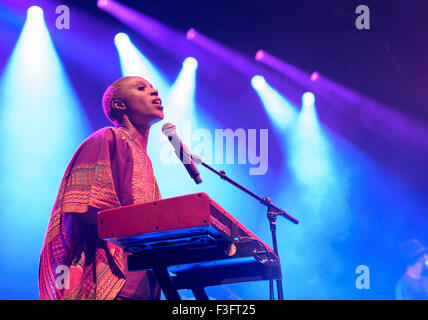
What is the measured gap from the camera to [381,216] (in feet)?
24.1

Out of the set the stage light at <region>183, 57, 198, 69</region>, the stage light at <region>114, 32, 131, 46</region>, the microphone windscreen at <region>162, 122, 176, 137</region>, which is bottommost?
the microphone windscreen at <region>162, 122, 176, 137</region>

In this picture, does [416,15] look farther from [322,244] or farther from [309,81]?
[322,244]

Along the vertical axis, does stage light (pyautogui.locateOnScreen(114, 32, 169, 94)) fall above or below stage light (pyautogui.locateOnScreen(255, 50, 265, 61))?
below

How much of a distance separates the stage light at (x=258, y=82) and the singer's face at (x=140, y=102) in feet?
15.8

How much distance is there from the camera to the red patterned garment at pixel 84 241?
222 centimetres

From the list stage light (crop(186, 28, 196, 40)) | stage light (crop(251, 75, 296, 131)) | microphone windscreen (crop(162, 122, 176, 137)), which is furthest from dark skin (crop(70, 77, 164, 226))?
stage light (crop(251, 75, 296, 131))

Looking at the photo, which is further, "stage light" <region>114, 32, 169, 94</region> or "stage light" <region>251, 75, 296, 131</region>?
Answer: "stage light" <region>251, 75, 296, 131</region>

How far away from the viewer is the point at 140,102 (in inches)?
123

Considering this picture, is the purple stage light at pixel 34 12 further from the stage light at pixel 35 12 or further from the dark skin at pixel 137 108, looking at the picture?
the dark skin at pixel 137 108

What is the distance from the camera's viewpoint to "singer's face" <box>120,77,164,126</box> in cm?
309

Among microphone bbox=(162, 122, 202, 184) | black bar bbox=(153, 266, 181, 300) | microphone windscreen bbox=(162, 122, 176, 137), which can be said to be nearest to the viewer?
black bar bbox=(153, 266, 181, 300)

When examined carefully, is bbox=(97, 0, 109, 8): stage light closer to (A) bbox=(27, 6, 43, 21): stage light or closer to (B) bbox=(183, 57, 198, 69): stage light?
(A) bbox=(27, 6, 43, 21): stage light

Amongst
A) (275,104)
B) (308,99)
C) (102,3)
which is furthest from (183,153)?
(308,99)

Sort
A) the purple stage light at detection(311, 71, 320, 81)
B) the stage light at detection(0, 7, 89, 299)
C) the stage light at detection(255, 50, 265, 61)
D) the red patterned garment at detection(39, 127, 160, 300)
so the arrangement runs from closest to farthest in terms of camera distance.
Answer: the red patterned garment at detection(39, 127, 160, 300)
the stage light at detection(0, 7, 89, 299)
the stage light at detection(255, 50, 265, 61)
the purple stage light at detection(311, 71, 320, 81)
